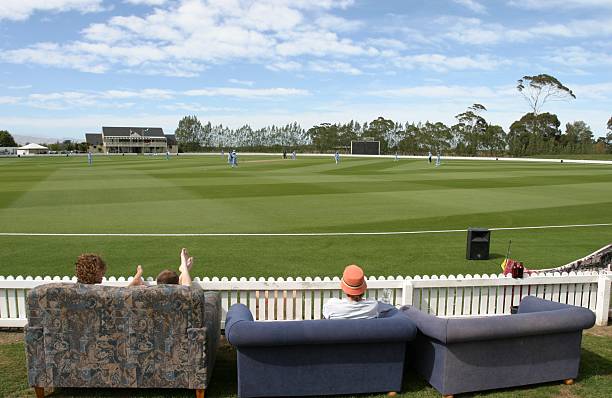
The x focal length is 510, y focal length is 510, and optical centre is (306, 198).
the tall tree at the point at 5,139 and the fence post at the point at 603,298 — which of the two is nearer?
the fence post at the point at 603,298

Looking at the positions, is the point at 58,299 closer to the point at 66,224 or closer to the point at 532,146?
the point at 66,224

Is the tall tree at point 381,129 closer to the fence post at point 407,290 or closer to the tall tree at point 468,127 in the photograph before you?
the tall tree at point 468,127

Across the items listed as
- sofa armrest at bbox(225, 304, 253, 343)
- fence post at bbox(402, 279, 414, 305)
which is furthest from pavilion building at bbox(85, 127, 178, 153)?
sofa armrest at bbox(225, 304, 253, 343)

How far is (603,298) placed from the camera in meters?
7.45

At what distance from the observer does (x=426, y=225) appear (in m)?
16.5

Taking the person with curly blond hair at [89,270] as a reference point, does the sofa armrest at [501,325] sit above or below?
below

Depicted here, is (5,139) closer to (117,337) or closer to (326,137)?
(326,137)

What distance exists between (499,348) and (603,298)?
3.32m

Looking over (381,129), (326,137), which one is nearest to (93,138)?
(326,137)

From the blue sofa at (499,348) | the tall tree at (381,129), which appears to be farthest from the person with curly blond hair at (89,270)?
the tall tree at (381,129)

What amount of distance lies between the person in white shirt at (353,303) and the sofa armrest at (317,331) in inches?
5.5

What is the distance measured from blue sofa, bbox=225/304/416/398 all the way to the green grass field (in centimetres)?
500

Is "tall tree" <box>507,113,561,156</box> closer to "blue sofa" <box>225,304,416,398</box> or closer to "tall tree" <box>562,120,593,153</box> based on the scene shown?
"tall tree" <box>562,120,593,153</box>

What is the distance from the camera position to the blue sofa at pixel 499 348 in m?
4.98
